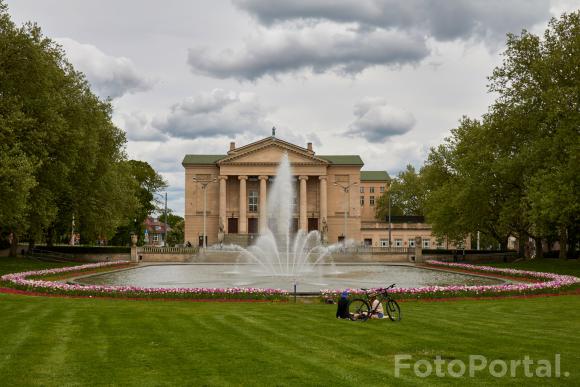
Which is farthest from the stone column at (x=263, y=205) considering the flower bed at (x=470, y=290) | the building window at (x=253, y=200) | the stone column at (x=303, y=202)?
the flower bed at (x=470, y=290)

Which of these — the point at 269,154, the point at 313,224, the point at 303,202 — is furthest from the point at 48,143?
the point at 313,224

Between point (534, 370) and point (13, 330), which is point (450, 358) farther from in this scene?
point (13, 330)

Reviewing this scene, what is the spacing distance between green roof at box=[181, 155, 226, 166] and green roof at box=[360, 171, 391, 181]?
5097 centimetres

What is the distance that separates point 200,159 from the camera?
97.6 meters

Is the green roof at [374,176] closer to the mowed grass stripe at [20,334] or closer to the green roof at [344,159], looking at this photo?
the green roof at [344,159]

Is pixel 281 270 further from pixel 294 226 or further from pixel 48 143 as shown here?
pixel 294 226

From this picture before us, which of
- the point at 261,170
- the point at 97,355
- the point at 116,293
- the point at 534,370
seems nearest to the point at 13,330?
the point at 97,355

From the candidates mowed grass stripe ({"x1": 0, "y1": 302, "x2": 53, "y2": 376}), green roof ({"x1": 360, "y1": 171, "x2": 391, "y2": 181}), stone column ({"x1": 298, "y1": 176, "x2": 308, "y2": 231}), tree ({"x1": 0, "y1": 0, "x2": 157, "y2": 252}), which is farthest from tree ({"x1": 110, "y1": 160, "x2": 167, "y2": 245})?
mowed grass stripe ({"x1": 0, "y1": 302, "x2": 53, "y2": 376})

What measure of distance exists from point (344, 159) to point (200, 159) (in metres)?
23.9

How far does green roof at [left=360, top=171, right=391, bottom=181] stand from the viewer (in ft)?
462

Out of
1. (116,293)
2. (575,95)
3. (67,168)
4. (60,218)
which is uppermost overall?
(575,95)

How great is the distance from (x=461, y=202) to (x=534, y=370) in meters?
47.4

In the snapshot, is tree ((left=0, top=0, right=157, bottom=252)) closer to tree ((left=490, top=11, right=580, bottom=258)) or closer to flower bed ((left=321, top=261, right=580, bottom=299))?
flower bed ((left=321, top=261, right=580, bottom=299))

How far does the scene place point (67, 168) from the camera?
4188 centimetres
